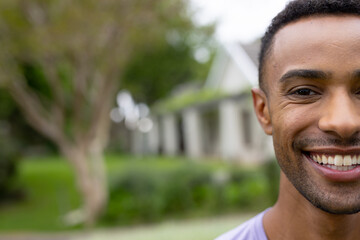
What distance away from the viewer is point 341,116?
120 centimetres

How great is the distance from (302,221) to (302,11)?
0.71 metres

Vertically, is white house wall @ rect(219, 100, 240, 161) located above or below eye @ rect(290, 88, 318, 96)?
above

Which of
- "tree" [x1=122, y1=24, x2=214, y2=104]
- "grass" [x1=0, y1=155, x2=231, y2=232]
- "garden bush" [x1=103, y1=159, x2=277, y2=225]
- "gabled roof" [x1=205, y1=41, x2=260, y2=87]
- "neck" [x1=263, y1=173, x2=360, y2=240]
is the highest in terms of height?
"tree" [x1=122, y1=24, x2=214, y2=104]

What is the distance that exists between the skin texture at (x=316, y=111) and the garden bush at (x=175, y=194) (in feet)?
29.1

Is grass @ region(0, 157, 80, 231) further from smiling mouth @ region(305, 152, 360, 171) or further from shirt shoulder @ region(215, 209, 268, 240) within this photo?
smiling mouth @ region(305, 152, 360, 171)

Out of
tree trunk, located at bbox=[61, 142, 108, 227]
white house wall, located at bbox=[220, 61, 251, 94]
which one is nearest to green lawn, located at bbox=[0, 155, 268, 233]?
tree trunk, located at bbox=[61, 142, 108, 227]

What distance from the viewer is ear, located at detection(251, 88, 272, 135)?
1.49 meters

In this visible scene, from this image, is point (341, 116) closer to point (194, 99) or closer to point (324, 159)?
point (324, 159)

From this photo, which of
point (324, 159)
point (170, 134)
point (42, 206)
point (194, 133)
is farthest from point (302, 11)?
point (170, 134)

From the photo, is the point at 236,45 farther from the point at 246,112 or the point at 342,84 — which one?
the point at 342,84

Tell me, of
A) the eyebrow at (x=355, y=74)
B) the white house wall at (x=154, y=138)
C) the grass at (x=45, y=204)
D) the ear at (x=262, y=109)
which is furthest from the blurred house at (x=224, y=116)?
the eyebrow at (x=355, y=74)

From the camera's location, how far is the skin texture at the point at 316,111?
3.97ft

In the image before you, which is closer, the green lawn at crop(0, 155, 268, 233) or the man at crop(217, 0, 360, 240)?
the man at crop(217, 0, 360, 240)

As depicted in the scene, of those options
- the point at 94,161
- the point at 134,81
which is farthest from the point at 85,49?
the point at 134,81
